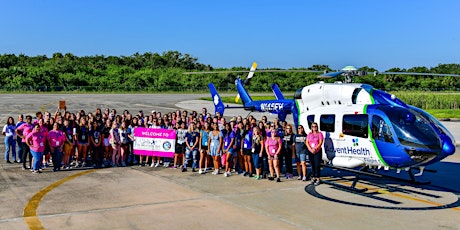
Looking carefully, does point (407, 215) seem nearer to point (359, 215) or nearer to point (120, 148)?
point (359, 215)

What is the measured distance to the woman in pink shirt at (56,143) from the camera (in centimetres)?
1306

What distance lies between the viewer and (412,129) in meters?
10.4

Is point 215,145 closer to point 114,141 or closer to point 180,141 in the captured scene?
point 180,141

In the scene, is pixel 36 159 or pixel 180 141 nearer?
pixel 36 159

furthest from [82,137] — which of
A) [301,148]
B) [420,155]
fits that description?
[420,155]

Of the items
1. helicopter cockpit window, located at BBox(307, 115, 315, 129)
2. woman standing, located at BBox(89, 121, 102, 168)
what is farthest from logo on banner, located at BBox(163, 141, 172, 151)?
helicopter cockpit window, located at BBox(307, 115, 315, 129)

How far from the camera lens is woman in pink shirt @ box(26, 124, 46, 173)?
12.7 metres

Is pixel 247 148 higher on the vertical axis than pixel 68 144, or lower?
higher

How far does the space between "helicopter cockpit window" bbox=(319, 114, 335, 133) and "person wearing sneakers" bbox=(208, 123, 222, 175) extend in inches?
115

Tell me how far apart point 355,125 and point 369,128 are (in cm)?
44

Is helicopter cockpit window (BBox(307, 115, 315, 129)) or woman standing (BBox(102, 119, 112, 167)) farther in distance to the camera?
woman standing (BBox(102, 119, 112, 167))

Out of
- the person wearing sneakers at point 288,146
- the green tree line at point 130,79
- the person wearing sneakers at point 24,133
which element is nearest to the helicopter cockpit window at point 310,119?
the person wearing sneakers at point 288,146

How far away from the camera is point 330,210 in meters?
9.48

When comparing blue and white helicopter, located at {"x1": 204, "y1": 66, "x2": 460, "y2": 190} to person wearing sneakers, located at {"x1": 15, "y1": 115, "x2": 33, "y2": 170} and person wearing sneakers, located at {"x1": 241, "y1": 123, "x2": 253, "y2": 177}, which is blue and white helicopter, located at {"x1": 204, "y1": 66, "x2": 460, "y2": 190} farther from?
person wearing sneakers, located at {"x1": 15, "y1": 115, "x2": 33, "y2": 170}
